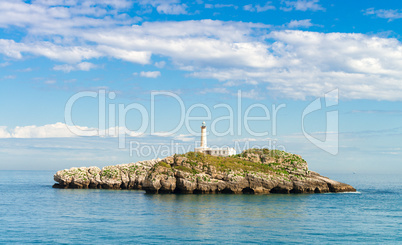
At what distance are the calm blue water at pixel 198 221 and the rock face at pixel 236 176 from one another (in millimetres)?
9101

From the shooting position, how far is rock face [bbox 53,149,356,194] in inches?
3585

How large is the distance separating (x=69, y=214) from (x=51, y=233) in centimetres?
1451

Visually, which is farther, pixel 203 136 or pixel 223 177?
pixel 203 136

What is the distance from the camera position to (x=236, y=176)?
305 ft

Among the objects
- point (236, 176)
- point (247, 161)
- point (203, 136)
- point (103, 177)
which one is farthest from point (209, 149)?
point (103, 177)

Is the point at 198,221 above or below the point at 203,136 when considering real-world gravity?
below

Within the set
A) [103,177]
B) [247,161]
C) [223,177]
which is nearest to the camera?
[223,177]

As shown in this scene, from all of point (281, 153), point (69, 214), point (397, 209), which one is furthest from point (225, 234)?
point (281, 153)

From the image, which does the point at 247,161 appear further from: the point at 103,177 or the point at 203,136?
the point at 103,177

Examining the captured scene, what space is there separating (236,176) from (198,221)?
3855cm

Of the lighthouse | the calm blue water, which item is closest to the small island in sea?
the calm blue water

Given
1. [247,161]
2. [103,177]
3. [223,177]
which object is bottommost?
[103,177]

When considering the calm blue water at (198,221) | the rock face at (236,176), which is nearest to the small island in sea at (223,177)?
the rock face at (236,176)

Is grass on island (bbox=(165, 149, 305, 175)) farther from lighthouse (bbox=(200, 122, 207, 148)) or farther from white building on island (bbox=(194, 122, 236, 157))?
lighthouse (bbox=(200, 122, 207, 148))
